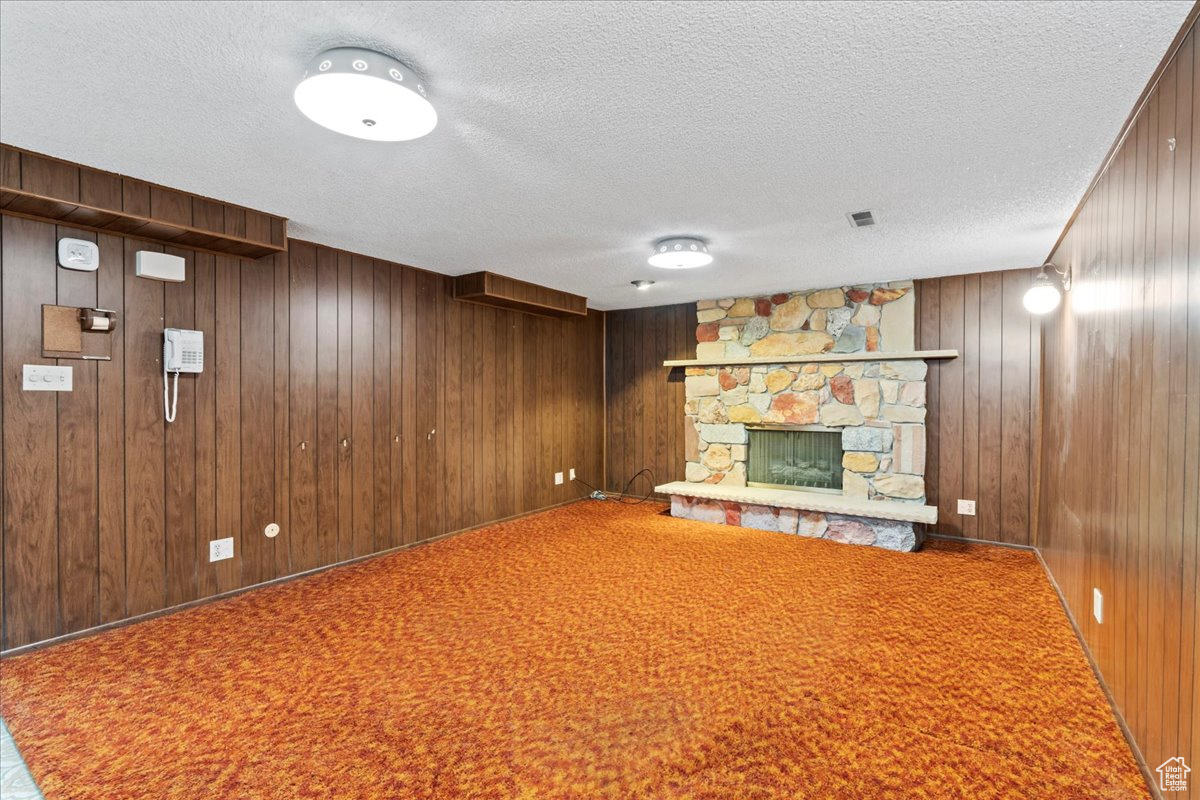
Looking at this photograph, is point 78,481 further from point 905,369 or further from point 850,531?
point 905,369

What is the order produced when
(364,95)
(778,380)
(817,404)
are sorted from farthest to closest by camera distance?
1. (778,380)
2. (817,404)
3. (364,95)

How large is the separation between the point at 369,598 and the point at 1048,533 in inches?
165

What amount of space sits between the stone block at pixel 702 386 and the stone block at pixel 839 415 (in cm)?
101

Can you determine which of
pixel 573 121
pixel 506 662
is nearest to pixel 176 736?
pixel 506 662

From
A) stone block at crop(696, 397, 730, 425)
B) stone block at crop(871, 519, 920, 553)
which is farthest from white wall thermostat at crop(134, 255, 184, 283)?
stone block at crop(871, 519, 920, 553)

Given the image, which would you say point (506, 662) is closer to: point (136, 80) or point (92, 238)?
point (136, 80)

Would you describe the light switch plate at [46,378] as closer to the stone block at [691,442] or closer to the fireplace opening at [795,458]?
the stone block at [691,442]

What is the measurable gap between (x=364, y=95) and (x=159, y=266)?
2.00 m

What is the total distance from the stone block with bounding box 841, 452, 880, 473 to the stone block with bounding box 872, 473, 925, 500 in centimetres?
9

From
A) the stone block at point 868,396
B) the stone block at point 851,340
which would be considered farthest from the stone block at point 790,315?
the stone block at point 868,396

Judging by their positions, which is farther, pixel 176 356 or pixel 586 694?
pixel 176 356

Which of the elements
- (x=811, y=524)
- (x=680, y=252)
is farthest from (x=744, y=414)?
(x=680, y=252)

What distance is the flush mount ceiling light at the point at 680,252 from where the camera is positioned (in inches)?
135

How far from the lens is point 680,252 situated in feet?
11.3
